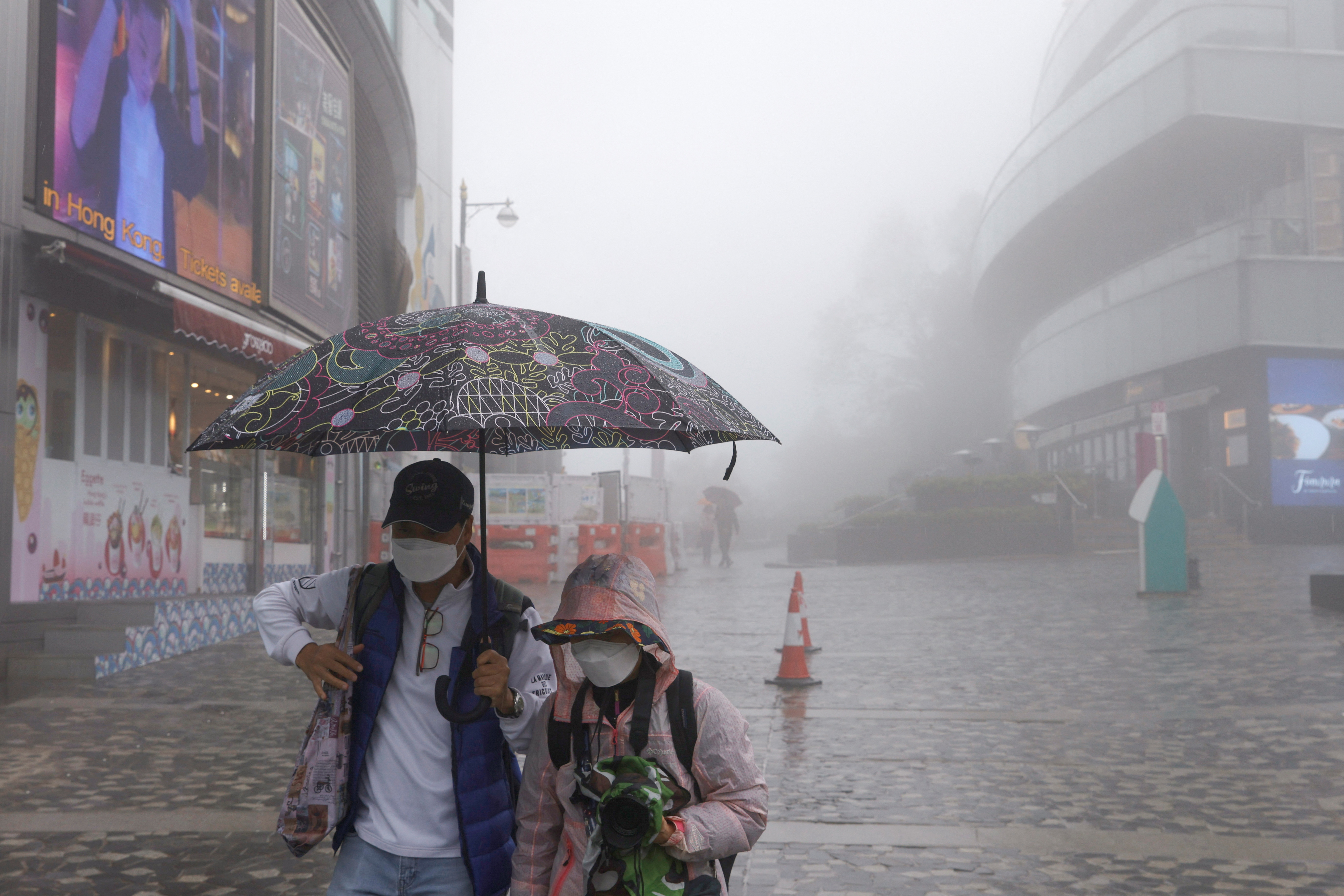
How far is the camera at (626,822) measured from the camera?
7.65 feet

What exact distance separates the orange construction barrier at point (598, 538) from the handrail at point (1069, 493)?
522 inches

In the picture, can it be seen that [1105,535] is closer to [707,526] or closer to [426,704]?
[707,526]

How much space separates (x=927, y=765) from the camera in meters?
7.02

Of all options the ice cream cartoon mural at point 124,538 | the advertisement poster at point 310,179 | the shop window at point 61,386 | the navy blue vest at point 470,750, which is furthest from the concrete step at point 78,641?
the navy blue vest at point 470,750

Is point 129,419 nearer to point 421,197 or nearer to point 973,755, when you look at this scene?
point 973,755

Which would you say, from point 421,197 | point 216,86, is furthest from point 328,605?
point 421,197

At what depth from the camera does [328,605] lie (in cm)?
301

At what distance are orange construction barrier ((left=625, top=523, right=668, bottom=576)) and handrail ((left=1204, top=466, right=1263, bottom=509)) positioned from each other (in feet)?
49.2

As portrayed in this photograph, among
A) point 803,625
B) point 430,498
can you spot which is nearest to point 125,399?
point 803,625

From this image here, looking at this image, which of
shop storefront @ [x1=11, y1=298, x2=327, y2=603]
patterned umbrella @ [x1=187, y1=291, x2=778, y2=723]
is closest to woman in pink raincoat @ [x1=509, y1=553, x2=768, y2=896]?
patterned umbrella @ [x1=187, y1=291, x2=778, y2=723]

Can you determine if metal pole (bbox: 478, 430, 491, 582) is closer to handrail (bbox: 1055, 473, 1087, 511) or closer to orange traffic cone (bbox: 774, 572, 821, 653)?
orange traffic cone (bbox: 774, 572, 821, 653)

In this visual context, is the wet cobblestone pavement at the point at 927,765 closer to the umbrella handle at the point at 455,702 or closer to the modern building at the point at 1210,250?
the umbrella handle at the point at 455,702

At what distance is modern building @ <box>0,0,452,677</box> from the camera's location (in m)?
10.6

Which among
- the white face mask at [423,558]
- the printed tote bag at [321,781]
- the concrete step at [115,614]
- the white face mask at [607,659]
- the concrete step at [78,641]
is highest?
the white face mask at [423,558]
